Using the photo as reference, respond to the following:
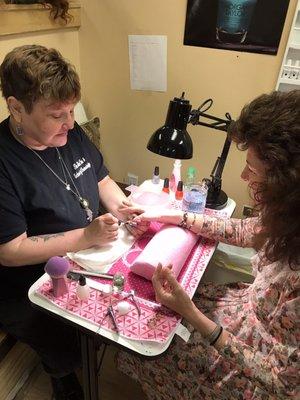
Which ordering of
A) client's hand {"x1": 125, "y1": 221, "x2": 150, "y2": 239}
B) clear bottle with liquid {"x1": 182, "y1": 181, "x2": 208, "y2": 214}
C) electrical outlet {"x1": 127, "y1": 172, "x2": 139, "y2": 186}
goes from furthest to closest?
1. electrical outlet {"x1": 127, "y1": 172, "x2": 139, "y2": 186}
2. clear bottle with liquid {"x1": 182, "y1": 181, "x2": 208, "y2": 214}
3. client's hand {"x1": 125, "y1": 221, "x2": 150, "y2": 239}

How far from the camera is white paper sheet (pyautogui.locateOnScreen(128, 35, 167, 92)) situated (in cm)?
183

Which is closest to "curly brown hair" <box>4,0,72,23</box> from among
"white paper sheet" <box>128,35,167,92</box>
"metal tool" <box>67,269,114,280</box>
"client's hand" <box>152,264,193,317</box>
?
"white paper sheet" <box>128,35,167,92</box>

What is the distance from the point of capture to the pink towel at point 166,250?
1.04 meters

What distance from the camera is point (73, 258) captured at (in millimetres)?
1088

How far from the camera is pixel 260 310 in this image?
97cm

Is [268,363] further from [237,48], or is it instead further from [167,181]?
[237,48]

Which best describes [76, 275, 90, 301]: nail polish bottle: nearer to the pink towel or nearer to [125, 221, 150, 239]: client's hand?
the pink towel

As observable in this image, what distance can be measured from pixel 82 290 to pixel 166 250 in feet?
1.00

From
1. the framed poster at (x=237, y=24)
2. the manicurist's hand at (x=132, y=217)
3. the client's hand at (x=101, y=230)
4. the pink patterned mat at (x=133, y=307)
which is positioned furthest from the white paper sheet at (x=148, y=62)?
the pink patterned mat at (x=133, y=307)

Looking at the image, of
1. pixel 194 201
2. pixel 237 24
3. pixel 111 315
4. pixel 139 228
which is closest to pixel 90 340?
pixel 111 315

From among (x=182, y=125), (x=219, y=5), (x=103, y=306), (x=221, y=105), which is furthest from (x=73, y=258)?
(x=219, y=5)

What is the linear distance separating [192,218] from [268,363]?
0.55 m

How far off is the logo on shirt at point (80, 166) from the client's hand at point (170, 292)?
57 cm

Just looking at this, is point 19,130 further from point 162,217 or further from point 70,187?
point 162,217
